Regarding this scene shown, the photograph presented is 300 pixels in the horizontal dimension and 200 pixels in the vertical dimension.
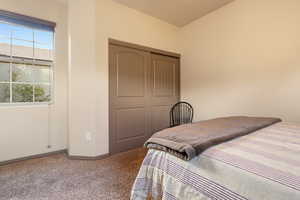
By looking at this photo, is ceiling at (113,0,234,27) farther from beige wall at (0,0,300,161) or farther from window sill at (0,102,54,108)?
window sill at (0,102,54,108)

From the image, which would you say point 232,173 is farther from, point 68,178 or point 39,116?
point 39,116

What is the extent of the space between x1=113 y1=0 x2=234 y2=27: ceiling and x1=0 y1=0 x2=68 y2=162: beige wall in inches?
45.3

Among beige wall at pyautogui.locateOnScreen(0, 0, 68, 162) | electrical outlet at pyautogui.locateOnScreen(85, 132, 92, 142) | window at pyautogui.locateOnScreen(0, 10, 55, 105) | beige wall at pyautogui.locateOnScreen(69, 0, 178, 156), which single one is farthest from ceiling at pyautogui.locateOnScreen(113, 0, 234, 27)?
electrical outlet at pyautogui.locateOnScreen(85, 132, 92, 142)

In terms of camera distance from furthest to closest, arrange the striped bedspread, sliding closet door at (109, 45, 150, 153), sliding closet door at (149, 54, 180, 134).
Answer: sliding closet door at (149, 54, 180, 134)
sliding closet door at (109, 45, 150, 153)
the striped bedspread

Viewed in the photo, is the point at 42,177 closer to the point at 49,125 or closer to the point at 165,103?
the point at 49,125

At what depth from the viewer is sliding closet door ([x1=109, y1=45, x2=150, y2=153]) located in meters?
2.61

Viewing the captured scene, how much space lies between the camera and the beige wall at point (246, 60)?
2.21 metres

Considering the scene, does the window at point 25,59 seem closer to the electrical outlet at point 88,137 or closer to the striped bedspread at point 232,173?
the electrical outlet at point 88,137

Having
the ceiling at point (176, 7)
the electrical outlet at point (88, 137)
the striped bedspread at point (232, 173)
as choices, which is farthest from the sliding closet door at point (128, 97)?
the striped bedspread at point (232, 173)

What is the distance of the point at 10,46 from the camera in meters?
2.28

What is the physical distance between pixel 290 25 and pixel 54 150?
4065 millimetres

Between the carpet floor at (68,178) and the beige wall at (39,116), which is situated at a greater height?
the beige wall at (39,116)

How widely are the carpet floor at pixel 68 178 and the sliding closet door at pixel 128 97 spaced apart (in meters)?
0.41

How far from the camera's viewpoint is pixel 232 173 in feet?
2.25
